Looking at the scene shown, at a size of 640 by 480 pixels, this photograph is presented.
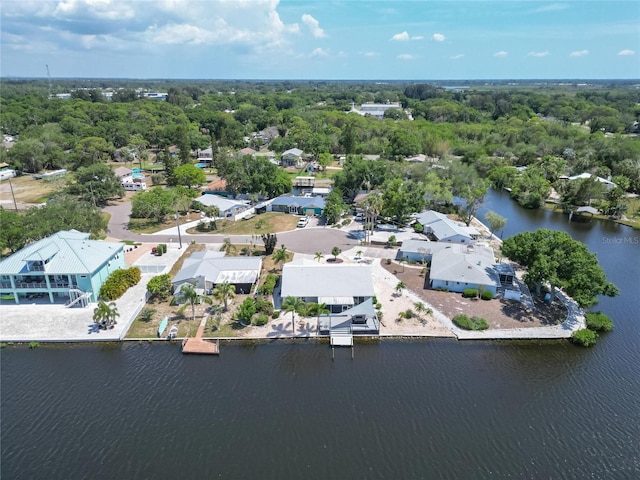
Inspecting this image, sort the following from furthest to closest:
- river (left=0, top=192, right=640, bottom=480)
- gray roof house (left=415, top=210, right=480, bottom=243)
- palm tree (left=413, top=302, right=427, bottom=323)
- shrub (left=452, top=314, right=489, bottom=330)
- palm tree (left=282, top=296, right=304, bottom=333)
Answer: gray roof house (left=415, top=210, right=480, bottom=243)
palm tree (left=413, top=302, right=427, bottom=323)
shrub (left=452, top=314, right=489, bottom=330)
palm tree (left=282, top=296, right=304, bottom=333)
river (left=0, top=192, right=640, bottom=480)

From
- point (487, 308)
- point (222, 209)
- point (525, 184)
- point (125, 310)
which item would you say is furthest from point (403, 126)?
point (125, 310)

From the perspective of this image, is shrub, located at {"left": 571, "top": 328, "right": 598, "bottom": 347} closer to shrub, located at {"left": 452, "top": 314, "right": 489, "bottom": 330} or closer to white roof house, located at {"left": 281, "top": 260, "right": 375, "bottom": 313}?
shrub, located at {"left": 452, "top": 314, "right": 489, "bottom": 330}

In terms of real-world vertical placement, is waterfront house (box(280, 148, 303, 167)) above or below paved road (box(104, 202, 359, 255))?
above

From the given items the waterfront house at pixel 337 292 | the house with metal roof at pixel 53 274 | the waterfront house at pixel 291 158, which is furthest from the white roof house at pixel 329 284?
the waterfront house at pixel 291 158

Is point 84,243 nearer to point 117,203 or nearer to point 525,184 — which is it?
point 117,203

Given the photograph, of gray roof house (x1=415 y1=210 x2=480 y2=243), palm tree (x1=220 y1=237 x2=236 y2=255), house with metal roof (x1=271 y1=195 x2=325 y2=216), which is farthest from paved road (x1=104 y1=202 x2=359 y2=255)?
gray roof house (x1=415 y1=210 x2=480 y2=243)

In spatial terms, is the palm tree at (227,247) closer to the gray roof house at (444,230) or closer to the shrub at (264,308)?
the shrub at (264,308)
